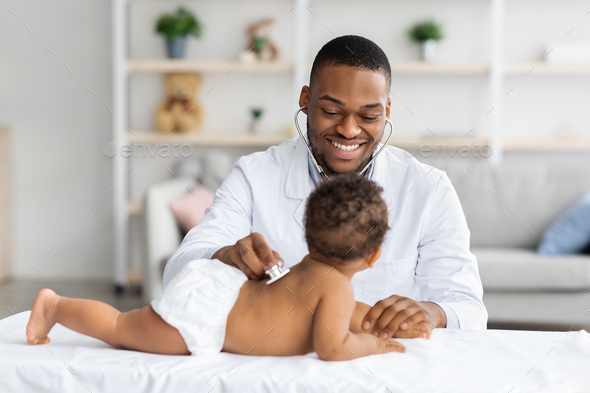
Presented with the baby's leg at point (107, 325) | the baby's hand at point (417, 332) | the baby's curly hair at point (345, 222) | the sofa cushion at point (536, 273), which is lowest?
the sofa cushion at point (536, 273)

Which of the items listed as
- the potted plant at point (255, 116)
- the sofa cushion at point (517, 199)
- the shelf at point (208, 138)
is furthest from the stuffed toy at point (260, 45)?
the sofa cushion at point (517, 199)

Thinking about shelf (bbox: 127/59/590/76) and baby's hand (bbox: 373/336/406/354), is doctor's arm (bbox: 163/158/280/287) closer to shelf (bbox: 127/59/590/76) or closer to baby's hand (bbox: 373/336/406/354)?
baby's hand (bbox: 373/336/406/354)

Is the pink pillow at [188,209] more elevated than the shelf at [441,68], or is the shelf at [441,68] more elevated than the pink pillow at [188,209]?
the shelf at [441,68]

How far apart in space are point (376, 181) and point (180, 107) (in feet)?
7.96

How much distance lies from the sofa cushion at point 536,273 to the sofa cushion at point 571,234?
89 mm

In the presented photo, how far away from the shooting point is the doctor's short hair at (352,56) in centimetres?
121

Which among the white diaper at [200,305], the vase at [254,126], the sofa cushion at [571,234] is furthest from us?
the vase at [254,126]

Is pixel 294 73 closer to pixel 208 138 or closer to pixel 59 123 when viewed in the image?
pixel 208 138

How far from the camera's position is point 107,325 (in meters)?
0.85

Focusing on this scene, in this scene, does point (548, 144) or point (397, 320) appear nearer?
point (397, 320)

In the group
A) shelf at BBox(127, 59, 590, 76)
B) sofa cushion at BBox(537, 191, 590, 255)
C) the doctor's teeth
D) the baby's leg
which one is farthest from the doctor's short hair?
shelf at BBox(127, 59, 590, 76)

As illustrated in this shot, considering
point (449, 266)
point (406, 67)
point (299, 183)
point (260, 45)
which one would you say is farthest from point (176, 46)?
point (449, 266)

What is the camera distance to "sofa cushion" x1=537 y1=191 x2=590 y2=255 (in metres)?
2.54

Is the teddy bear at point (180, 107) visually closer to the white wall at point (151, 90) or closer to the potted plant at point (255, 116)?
the white wall at point (151, 90)
